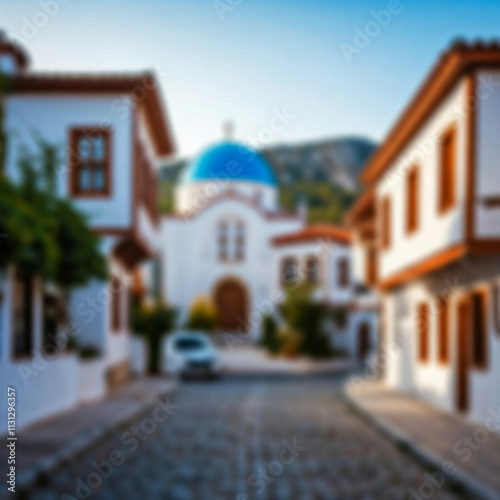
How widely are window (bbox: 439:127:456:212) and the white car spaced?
1504cm

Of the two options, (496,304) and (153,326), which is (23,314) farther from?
(153,326)

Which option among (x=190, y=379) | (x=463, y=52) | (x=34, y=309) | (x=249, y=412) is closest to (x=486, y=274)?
(x=463, y=52)

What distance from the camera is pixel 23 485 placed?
8.19 m

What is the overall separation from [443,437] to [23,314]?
6969mm

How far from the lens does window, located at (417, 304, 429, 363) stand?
770 inches

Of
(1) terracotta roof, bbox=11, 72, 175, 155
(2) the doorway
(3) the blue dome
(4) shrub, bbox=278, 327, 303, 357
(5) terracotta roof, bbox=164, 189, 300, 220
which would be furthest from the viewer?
(3) the blue dome

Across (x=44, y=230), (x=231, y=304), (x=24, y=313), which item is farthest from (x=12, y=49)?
(x=231, y=304)

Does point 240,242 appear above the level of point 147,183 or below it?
above

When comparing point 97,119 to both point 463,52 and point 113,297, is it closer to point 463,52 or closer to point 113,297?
point 113,297

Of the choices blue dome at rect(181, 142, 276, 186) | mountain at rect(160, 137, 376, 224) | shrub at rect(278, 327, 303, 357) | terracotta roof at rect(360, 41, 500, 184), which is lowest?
shrub at rect(278, 327, 303, 357)

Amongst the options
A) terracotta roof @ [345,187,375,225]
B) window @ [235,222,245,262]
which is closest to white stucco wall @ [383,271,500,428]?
terracotta roof @ [345,187,375,225]

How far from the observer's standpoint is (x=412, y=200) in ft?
62.9

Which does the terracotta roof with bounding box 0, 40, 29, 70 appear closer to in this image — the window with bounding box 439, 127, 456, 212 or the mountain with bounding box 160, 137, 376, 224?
the window with bounding box 439, 127, 456, 212

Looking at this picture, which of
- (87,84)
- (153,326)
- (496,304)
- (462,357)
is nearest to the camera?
(496,304)
